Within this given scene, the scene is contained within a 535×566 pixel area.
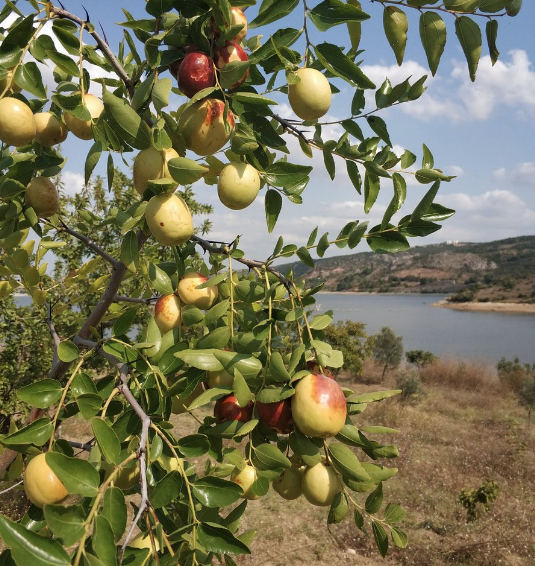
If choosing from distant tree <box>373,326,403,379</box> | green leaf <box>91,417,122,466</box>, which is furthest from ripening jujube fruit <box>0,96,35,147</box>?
distant tree <box>373,326,403,379</box>

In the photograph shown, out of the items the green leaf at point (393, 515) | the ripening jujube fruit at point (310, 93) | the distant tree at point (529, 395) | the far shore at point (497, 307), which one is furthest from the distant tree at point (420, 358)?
the far shore at point (497, 307)

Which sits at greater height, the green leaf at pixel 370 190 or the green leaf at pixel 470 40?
the green leaf at pixel 470 40

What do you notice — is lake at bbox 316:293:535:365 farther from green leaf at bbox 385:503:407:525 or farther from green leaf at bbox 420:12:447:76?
green leaf at bbox 420:12:447:76

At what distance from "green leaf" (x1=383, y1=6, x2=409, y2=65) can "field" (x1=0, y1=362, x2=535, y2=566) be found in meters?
6.16

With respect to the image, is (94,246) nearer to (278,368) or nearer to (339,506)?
(278,368)

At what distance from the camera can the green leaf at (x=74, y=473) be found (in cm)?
79

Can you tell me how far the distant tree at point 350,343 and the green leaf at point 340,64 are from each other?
50.1 feet

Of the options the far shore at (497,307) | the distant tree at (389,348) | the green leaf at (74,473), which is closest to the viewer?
the green leaf at (74,473)

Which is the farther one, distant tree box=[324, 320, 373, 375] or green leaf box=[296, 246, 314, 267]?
distant tree box=[324, 320, 373, 375]

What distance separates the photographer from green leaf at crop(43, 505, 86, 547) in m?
0.71

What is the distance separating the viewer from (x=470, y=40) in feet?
3.29

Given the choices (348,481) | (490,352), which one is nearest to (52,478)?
(348,481)

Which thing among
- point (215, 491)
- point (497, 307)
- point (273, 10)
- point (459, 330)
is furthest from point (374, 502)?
point (497, 307)

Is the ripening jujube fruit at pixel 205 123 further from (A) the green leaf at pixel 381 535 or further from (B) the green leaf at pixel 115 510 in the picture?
(A) the green leaf at pixel 381 535
